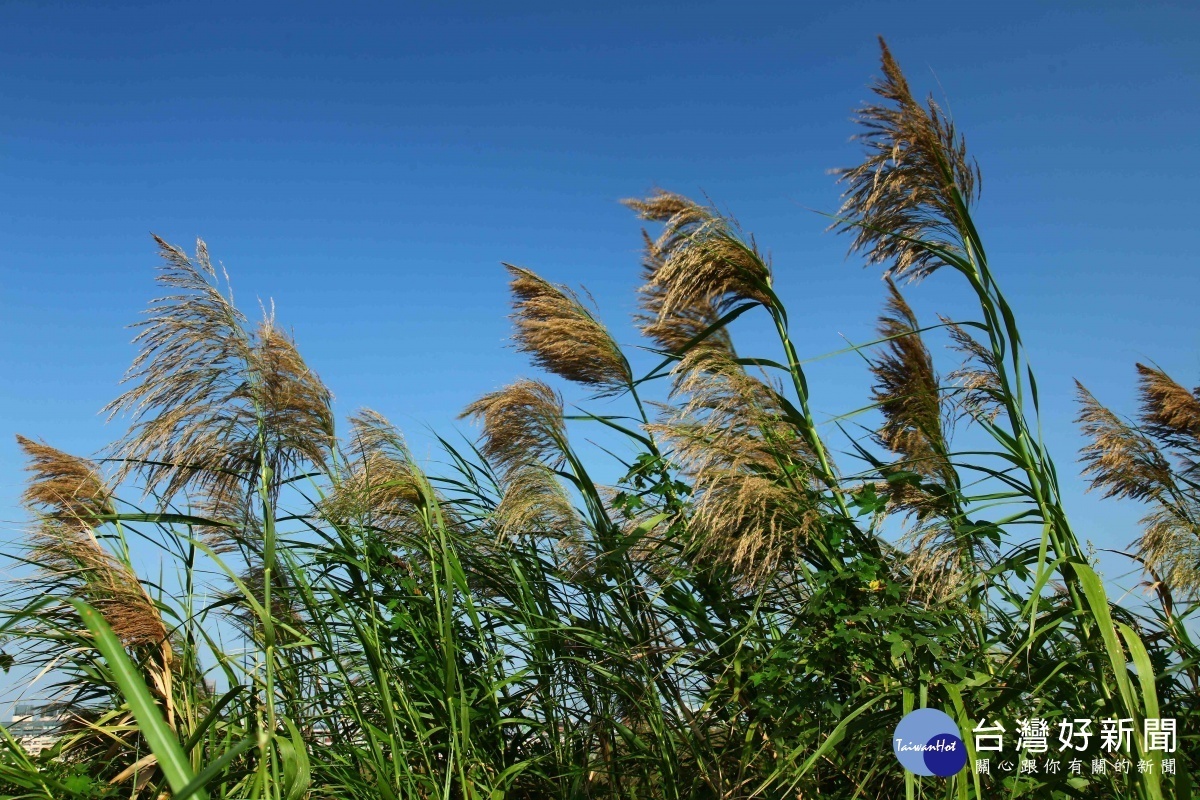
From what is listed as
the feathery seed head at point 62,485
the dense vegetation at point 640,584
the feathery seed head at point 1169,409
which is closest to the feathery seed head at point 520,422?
the dense vegetation at point 640,584

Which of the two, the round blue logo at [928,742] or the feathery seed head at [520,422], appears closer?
the round blue logo at [928,742]

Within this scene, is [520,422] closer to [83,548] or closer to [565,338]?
[565,338]

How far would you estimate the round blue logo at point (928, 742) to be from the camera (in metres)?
2.24

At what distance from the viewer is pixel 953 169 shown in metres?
3.05

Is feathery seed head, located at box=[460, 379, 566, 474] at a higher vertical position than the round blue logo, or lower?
higher

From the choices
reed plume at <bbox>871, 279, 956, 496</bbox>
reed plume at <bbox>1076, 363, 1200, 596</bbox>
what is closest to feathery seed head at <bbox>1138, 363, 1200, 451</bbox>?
reed plume at <bbox>1076, 363, 1200, 596</bbox>

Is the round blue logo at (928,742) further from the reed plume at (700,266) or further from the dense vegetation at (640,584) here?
the reed plume at (700,266)

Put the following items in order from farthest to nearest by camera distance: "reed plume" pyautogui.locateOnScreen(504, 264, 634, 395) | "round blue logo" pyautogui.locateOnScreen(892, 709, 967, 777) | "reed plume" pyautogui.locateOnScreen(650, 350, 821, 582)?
1. "reed plume" pyautogui.locateOnScreen(504, 264, 634, 395)
2. "reed plume" pyautogui.locateOnScreen(650, 350, 821, 582)
3. "round blue logo" pyautogui.locateOnScreen(892, 709, 967, 777)

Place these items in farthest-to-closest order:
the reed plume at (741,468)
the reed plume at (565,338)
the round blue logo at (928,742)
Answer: the reed plume at (565,338)
the reed plume at (741,468)
the round blue logo at (928,742)

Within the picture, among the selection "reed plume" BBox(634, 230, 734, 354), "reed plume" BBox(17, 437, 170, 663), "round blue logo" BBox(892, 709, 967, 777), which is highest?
"reed plume" BBox(634, 230, 734, 354)

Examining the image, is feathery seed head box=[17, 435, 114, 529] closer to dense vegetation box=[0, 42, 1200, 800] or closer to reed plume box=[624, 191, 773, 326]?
dense vegetation box=[0, 42, 1200, 800]

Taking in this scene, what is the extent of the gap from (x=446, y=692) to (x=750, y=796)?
97 centimetres

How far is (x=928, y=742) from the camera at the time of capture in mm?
2305

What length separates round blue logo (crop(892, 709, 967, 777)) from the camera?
2.24 m
